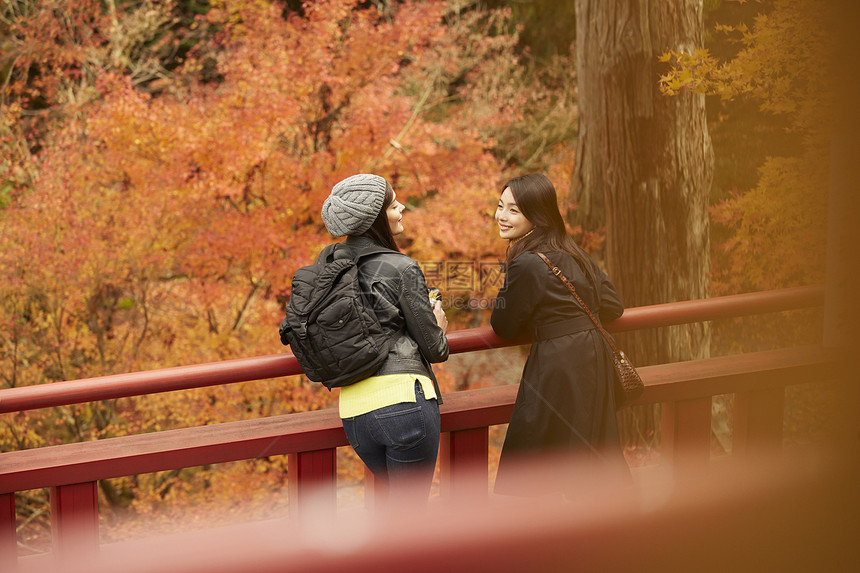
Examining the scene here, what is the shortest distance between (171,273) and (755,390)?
350 inches

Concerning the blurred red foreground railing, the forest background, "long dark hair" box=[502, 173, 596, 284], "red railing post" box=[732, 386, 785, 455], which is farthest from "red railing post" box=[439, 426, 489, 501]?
the forest background

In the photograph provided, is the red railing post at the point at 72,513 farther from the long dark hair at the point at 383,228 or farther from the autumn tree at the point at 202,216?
the autumn tree at the point at 202,216

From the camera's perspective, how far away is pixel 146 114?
904cm

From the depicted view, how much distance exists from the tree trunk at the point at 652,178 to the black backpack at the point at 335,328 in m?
4.61

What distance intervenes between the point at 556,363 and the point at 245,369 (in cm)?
106

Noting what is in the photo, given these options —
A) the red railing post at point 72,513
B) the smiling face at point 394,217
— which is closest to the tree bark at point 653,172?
the smiling face at point 394,217

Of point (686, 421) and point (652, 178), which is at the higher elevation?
point (652, 178)

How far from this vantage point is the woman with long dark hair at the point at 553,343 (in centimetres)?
256

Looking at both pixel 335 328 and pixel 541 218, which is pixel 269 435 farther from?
pixel 541 218

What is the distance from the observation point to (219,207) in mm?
9164

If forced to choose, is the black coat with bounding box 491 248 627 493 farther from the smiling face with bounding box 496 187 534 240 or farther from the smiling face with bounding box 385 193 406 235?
the smiling face with bounding box 385 193 406 235

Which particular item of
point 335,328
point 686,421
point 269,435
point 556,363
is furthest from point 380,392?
point 686,421

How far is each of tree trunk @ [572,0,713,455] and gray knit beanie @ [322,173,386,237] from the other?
4.61m

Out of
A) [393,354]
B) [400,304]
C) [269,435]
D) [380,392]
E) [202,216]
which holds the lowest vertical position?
[269,435]
